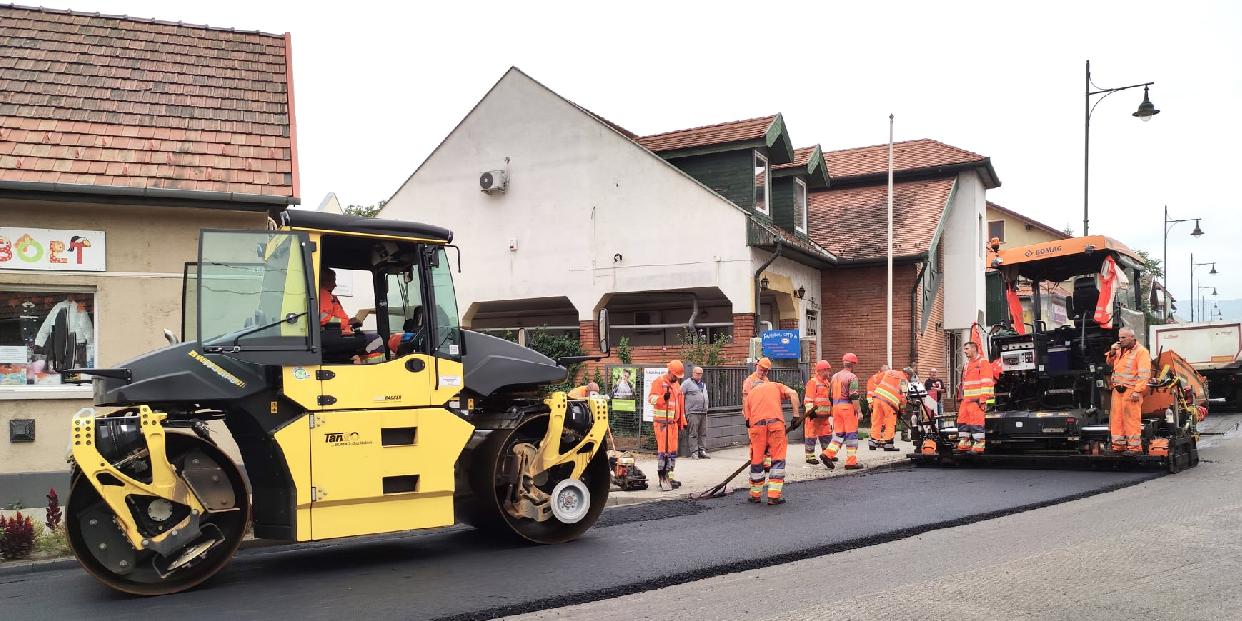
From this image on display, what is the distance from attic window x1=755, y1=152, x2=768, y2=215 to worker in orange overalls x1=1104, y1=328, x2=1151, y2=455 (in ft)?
33.2

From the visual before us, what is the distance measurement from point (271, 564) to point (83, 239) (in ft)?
17.1

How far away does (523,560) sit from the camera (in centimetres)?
789

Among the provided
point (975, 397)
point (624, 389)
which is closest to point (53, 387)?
point (624, 389)

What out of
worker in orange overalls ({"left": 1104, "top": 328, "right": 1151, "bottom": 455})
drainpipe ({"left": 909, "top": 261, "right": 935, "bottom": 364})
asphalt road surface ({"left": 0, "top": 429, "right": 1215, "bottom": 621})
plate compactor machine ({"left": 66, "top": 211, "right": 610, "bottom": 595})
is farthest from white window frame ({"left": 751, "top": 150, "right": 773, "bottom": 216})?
plate compactor machine ({"left": 66, "top": 211, "right": 610, "bottom": 595})

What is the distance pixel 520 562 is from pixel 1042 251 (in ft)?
32.6

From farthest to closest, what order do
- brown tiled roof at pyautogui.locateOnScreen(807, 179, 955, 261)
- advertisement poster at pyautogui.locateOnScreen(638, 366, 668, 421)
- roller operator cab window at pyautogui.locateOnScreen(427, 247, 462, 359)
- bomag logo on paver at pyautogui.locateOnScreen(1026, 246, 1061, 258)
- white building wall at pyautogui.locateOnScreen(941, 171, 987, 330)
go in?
white building wall at pyautogui.locateOnScreen(941, 171, 987, 330), brown tiled roof at pyautogui.locateOnScreen(807, 179, 955, 261), advertisement poster at pyautogui.locateOnScreen(638, 366, 668, 421), bomag logo on paver at pyautogui.locateOnScreen(1026, 246, 1061, 258), roller operator cab window at pyautogui.locateOnScreen(427, 247, 462, 359)

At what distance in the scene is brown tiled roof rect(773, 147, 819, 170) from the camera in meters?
23.4

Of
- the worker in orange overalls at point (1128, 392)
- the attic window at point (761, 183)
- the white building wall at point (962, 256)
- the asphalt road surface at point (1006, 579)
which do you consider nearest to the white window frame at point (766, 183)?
→ the attic window at point (761, 183)

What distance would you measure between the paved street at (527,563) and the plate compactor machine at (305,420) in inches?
13.9

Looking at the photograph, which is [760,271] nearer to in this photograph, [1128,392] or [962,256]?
[1128,392]

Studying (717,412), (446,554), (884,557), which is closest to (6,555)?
(446,554)

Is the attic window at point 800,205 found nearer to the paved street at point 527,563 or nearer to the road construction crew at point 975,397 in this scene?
the road construction crew at point 975,397

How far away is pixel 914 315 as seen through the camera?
23719mm

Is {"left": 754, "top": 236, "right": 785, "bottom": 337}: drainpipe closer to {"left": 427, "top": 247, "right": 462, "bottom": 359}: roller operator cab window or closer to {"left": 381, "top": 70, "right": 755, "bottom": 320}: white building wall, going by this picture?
{"left": 381, "top": 70, "right": 755, "bottom": 320}: white building wall
